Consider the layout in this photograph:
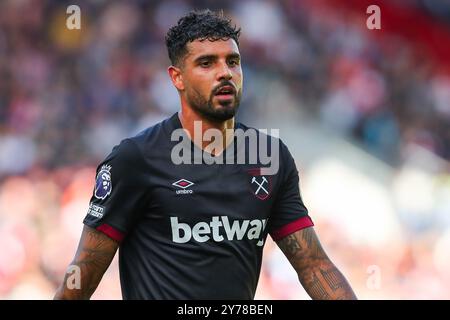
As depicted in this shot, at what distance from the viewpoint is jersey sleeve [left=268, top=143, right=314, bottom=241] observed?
12.4ft

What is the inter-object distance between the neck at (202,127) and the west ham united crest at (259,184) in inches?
7.6

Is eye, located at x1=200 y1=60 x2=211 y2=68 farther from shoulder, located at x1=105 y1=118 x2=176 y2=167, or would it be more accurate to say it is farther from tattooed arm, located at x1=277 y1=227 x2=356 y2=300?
tattooed arm, located at x1=277 y1=227 x2=356 y2=300

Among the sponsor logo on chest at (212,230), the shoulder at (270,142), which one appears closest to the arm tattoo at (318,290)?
the sponsor logo on chest at (212,230)

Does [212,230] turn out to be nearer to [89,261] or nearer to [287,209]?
[287,209]

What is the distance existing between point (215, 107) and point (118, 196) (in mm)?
610

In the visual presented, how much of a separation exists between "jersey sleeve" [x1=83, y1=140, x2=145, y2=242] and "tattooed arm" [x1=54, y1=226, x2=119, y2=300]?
0.04 meters

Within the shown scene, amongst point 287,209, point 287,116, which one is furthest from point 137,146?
point 287,116

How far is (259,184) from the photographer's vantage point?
374 cm

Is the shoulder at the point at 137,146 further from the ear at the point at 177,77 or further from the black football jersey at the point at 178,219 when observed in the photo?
the ear at the point at 177,77

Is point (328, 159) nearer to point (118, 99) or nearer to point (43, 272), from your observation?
point (118, 99)

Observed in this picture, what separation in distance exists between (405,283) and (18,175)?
4.40 metres

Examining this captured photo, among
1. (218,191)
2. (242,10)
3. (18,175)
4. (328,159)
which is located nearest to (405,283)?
(328,159)

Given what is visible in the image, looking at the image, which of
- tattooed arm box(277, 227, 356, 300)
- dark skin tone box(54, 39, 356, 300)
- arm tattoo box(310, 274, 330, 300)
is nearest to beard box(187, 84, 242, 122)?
dark skin tone box(54, 39, 356, 300)

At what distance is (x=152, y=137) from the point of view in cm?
373
